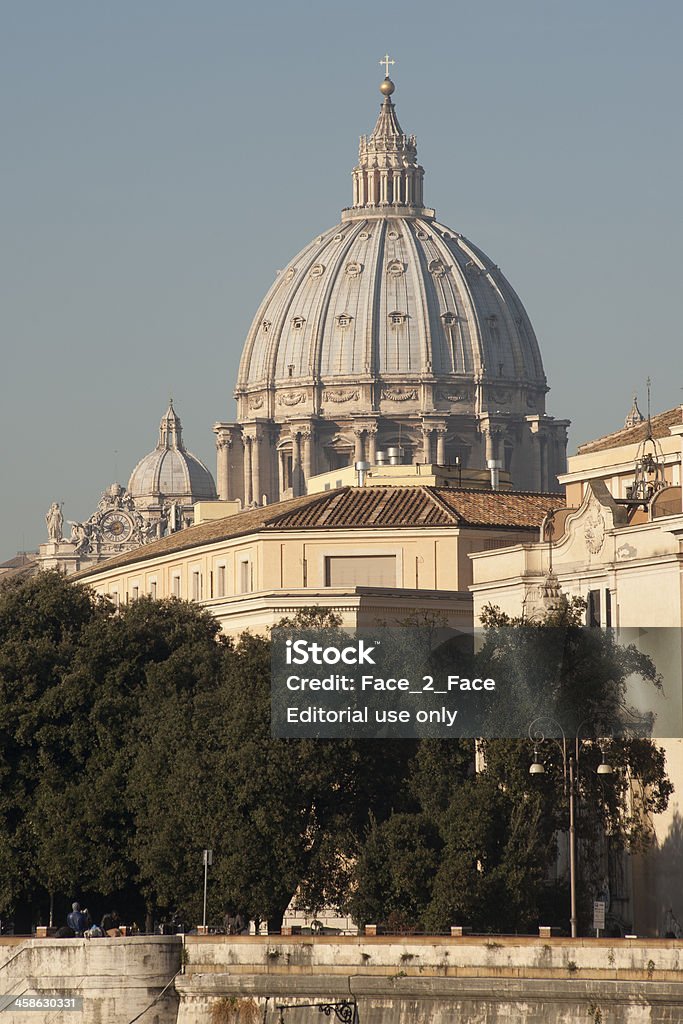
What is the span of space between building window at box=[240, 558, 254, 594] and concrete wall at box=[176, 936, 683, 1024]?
3253cm

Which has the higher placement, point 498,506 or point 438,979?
point 498,506

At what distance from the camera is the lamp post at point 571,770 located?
54.3m

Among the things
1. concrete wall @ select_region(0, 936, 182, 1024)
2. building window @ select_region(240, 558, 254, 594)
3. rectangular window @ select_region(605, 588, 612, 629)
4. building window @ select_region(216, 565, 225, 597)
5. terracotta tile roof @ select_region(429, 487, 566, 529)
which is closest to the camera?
concrete wall @ select_region(0, 936, 182, 1024)

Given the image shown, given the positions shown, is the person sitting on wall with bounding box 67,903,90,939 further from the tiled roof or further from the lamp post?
the tiled roof

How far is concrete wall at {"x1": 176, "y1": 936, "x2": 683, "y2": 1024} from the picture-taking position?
4988 centimetres

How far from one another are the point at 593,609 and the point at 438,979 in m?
14.1

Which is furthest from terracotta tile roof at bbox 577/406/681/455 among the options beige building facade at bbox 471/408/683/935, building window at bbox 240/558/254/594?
building window at bbox 240/558/254/594

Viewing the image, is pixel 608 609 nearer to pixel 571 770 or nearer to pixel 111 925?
pixel 571 770

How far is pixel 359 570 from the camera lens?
85.6 metres

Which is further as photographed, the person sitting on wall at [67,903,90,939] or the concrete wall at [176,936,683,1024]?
the person sitting on wall at [67,903,90,939]

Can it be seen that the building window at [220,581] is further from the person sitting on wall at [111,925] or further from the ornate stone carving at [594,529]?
the ornate stone carving at [594,529]

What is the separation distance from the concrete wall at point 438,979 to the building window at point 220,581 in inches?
1392

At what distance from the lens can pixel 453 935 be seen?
172 feet

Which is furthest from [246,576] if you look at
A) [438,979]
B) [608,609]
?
[438,979]
